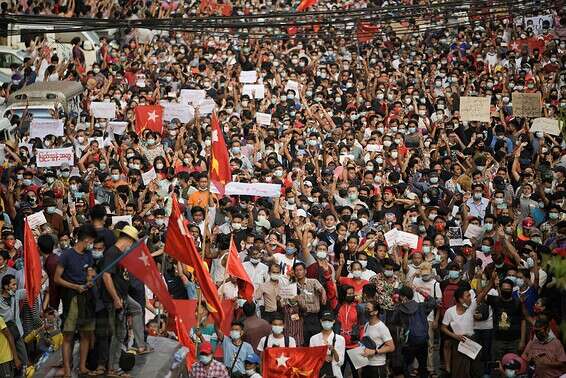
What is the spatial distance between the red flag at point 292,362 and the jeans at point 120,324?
5.59 feet

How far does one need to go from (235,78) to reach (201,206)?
28.4ft

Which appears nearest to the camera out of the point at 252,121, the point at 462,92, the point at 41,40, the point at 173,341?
the point at 173,341

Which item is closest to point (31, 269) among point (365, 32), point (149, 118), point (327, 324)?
point (327, 324)

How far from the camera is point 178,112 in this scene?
79.9 ft

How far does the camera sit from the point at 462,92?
26078mm

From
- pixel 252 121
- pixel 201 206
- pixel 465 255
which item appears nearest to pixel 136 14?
pixel 252 121

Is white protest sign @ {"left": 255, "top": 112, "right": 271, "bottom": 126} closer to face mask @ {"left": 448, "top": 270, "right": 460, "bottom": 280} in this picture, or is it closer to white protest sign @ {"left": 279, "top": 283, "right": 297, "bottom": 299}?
white protest sign @ {"left": 279, "top": 283, "right": 297, "bottom": 299}

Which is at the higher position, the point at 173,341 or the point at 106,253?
the point at 106,253

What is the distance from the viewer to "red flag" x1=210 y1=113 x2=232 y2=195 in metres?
17.6

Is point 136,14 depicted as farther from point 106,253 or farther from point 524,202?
point 106,253

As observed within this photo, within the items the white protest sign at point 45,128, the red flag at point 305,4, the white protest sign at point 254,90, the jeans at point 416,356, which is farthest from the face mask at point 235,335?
the red flag at point 305,4

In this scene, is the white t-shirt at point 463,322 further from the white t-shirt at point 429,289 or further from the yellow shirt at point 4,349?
the yellow shirt at point 4,349

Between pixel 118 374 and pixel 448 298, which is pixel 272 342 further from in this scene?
pixel 118 374

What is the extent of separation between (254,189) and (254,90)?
6905 millimetres
